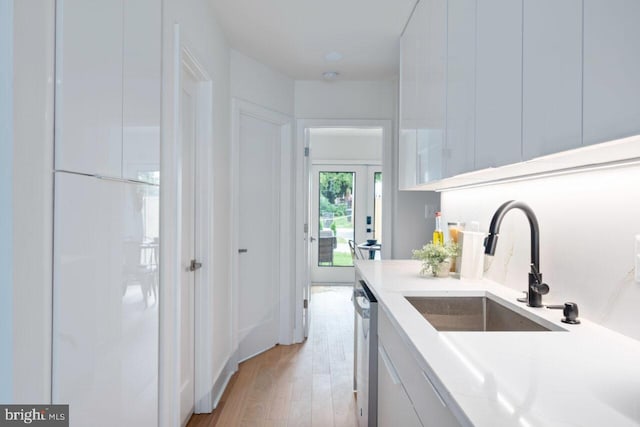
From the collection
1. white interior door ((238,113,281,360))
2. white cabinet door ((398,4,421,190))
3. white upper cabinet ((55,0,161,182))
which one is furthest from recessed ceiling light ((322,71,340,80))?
white upper cabinet ((55,0,161,182))

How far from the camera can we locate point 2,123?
79 centimetres

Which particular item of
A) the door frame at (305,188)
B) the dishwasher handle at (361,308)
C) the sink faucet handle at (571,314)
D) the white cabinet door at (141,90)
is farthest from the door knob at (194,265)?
the sink faucet handle at (571,314)

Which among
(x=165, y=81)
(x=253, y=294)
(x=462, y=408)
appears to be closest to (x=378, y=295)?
(x=462, y=408)

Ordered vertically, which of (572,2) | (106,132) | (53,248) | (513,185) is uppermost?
(572,2)

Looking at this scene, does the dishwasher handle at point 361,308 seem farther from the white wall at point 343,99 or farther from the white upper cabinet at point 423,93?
the white wall at point 343,99

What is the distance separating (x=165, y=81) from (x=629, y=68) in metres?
1.68

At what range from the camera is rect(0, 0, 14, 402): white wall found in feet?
2.60

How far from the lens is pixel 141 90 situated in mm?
1521

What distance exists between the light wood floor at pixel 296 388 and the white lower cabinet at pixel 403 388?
33.9 inches

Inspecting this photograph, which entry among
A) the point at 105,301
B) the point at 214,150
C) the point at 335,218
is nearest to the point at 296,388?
the point at 214,150

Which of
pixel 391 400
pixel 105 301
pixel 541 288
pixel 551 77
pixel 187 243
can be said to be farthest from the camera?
pixel 187 243

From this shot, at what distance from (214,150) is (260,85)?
3.49 feet

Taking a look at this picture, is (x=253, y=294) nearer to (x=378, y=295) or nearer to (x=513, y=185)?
(x=378, y=295)

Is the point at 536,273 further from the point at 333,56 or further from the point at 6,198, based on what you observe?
the point at 333,56
